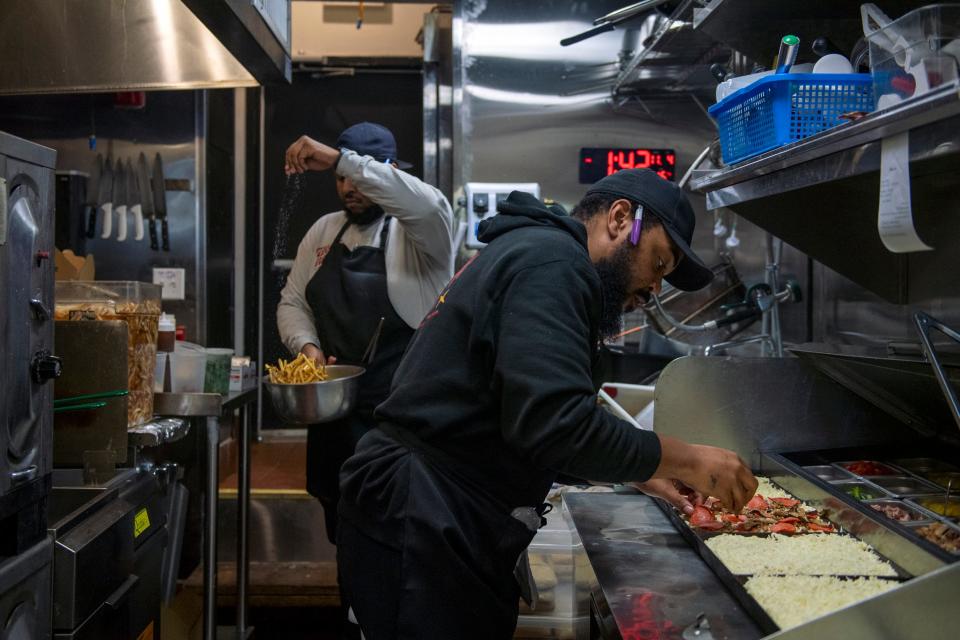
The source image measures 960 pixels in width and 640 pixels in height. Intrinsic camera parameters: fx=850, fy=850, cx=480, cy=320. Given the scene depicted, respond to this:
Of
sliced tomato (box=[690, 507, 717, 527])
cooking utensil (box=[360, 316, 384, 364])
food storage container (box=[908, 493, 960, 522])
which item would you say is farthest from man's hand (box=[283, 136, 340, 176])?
food storage container (box=[908, 493, 960, 522])

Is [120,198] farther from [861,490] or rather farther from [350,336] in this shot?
[861,490]

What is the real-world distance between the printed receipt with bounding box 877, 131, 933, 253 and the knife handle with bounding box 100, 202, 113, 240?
3.77 metres

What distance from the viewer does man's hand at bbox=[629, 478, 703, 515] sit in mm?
1857

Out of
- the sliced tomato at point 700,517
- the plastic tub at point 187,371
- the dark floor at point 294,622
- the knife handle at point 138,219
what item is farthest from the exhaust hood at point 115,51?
the dark floor at point 294,622

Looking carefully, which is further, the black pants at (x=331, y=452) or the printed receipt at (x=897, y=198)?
the black pants at (x=331, y=452)

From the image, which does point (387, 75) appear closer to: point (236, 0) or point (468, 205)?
point (468, 205)

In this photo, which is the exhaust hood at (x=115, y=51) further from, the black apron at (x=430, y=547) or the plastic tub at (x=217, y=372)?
the black apron at (x=430, y=547)

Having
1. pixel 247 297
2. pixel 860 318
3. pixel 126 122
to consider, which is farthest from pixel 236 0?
pixel 247 297

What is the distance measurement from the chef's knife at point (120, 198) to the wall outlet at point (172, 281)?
0.24m

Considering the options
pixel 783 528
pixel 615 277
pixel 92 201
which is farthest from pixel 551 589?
pixel 92 201

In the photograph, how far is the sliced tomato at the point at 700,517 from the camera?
71.5 inches

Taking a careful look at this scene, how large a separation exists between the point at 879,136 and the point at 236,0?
5.30ft

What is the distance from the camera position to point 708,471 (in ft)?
5.19

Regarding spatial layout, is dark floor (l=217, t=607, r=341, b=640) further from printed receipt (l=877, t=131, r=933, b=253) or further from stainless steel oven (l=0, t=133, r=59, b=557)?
printed receipt (l=877, t=131, r=933, b=253)
